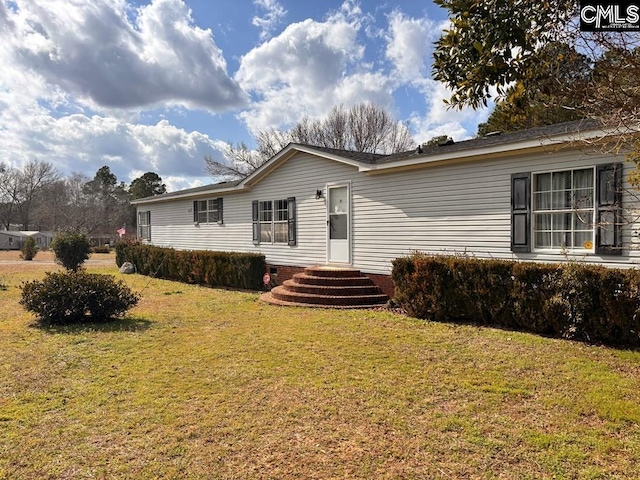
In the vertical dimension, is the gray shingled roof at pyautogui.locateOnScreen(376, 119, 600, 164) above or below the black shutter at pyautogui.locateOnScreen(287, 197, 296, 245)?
above

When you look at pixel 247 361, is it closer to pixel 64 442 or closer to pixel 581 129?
pixel 64 442

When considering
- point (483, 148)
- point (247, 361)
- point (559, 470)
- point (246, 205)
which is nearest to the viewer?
point (559, 470)

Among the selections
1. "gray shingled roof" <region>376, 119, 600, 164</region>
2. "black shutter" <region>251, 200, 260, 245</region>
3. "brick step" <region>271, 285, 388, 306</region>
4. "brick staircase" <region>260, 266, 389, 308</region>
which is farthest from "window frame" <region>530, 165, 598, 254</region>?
"black shutter" <region>251, 200, 260, 245</region>

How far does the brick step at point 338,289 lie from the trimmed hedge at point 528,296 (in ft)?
4.97

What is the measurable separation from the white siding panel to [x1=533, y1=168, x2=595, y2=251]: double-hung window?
0.64 ft

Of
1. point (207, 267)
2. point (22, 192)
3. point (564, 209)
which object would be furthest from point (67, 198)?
point (564, 209)

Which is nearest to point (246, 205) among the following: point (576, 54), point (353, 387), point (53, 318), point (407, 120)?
point (53, 318)

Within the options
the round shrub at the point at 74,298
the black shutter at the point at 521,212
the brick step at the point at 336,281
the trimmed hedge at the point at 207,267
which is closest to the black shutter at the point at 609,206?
the black shutter at the point at 521,212

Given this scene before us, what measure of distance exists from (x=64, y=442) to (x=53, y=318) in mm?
4956

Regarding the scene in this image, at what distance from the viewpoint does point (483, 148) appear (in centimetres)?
802

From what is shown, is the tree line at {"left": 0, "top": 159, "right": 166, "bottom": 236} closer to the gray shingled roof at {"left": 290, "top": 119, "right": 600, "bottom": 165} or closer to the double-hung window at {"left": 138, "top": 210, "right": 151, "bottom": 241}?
the double-hung window at {"left": 138, "top": 210, "right": 151, "bottom": 241}

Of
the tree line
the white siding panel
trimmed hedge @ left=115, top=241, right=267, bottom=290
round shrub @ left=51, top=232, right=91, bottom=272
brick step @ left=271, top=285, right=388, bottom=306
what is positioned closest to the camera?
the white siding panel

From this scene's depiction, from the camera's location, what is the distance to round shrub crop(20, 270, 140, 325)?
23.9 feet

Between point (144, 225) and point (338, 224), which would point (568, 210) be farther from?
point (144, 225)
